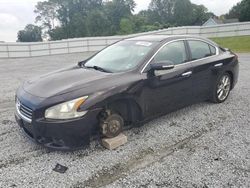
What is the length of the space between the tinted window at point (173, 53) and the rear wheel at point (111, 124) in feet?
3.72

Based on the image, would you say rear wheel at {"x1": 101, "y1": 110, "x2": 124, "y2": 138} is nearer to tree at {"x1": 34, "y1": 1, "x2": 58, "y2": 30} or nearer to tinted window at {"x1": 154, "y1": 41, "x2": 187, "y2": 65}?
tinted window at {"x1": 154, "y1": 41, "x2": 187, "y2": 65}

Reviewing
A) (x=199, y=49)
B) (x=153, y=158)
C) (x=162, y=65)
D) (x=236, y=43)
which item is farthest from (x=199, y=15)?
(x=153, y=158)

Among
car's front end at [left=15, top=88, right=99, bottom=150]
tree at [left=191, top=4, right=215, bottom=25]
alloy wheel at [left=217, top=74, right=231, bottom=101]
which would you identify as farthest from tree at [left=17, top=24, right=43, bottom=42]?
car's front end at [left=15, top=88, right=99, bottom=150]

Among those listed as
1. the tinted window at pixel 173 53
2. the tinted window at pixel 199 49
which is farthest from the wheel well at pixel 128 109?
the tinted window at pixel 199 49

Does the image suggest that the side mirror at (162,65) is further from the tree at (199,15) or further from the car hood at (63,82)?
the tree at (199,15)

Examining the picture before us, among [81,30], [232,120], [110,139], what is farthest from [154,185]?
[81,30]

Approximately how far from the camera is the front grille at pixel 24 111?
334 cm

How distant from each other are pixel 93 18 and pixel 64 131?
206 feet

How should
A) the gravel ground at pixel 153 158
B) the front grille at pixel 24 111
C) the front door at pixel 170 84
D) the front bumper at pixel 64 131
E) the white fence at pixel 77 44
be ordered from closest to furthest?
1. the gravel ground at pixel 153 158
2. the front bumper at pixel 64 131
3. the front grille at pixel 24 111
4. the front door at pixel 170 84
5. the white fence at pixel 77 44

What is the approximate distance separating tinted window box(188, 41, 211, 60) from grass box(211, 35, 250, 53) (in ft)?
34.5

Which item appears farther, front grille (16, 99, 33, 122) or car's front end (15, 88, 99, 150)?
front grille (16, 99, 33, 122)

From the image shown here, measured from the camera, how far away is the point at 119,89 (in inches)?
141

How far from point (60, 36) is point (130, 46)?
64341mm

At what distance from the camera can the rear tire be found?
5.20m
